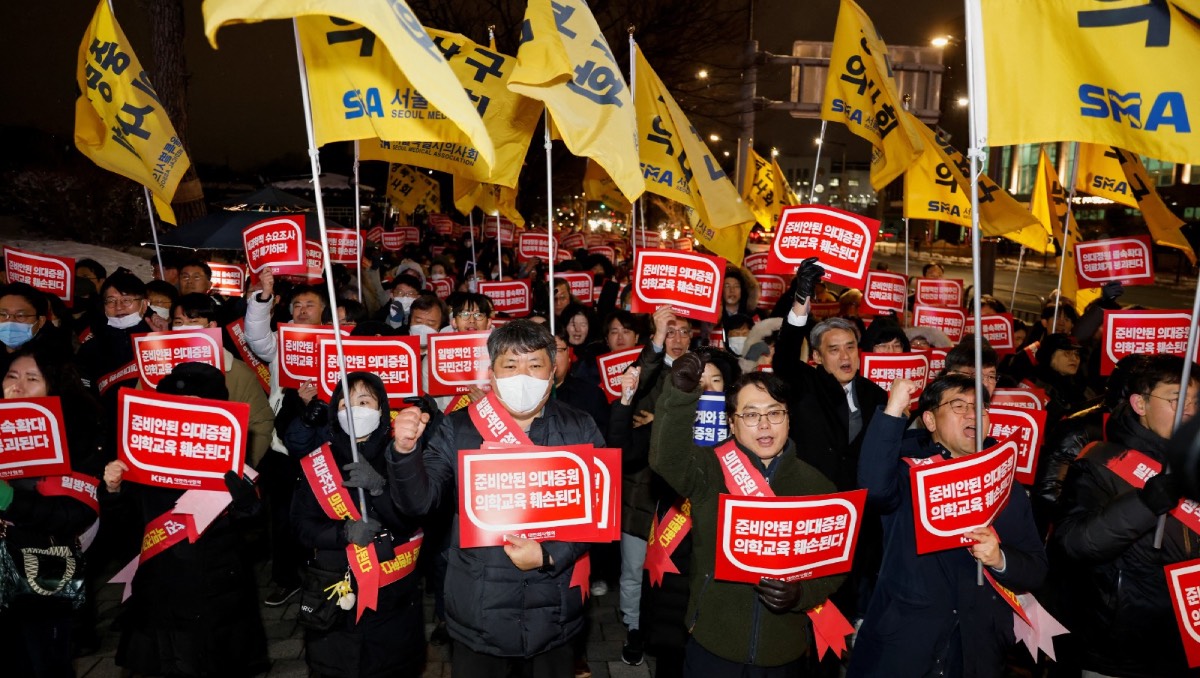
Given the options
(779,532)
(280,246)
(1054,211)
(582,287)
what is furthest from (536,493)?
(1054,211)

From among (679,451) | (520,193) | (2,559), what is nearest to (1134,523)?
(679,451)

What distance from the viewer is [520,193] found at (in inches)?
1075

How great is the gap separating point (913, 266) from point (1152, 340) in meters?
40.6

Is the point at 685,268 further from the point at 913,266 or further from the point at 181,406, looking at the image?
the point at 913,266

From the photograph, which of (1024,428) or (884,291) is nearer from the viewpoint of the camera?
(1024,428)

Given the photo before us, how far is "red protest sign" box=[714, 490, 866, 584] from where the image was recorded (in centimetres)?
294

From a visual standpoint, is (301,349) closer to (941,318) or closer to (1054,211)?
(941,318)

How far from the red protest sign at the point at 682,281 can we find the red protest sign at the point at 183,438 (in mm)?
2995

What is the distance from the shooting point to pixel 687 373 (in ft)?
10.5

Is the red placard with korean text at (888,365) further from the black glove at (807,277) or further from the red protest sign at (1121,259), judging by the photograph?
the red protest sign at (1121,259)

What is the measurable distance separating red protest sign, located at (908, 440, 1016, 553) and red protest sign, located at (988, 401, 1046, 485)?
1.71m

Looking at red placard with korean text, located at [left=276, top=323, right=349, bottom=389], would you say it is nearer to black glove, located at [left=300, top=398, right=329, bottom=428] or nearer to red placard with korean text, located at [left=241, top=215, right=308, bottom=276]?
red placard with korean text, located at [left=241, top=215, right=308, bottom=276]

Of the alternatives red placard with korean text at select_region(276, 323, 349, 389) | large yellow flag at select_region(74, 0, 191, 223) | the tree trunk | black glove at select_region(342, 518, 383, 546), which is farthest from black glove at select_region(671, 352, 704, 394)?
the tree trunk

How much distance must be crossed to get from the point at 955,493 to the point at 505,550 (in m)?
1.81
